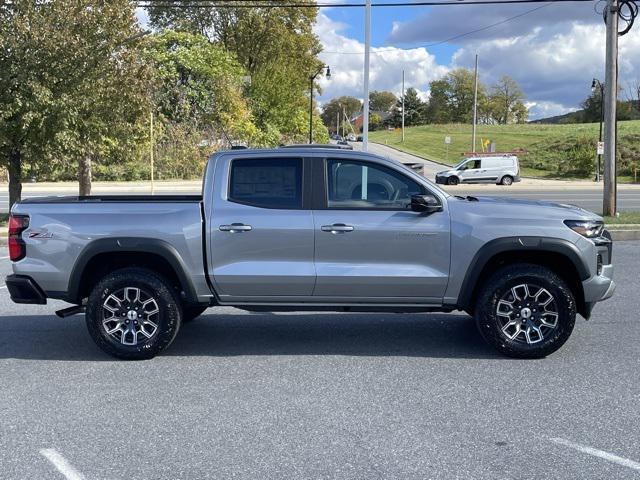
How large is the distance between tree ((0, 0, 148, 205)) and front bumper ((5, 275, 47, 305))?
1112cm

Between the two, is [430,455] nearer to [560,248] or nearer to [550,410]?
[550,410]

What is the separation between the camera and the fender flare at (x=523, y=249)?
5.57 m

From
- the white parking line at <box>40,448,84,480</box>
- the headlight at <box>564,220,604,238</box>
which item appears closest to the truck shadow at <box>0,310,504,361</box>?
the headlight at <box>564,220,604,238</box>

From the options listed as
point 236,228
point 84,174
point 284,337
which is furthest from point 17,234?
point 84,174

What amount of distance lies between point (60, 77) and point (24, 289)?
12049mm

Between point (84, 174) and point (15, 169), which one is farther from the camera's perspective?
point (84, 174)

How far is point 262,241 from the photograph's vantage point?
5.69 m

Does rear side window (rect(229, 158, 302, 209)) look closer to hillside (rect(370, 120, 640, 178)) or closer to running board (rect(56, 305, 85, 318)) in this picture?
running board (rect(56, 305, 85, 318))

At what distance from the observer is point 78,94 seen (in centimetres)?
1638

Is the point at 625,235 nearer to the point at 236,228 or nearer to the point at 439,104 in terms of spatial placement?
the point at 236,228

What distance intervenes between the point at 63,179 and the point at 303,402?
39.2 meters

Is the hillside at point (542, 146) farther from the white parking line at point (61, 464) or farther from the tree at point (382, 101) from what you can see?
the tree at point (382, 101)

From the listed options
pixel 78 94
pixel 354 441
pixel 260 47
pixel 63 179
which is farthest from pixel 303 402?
pixel 260 47

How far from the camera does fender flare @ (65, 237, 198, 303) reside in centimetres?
566
